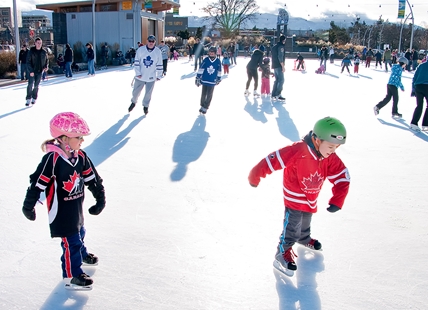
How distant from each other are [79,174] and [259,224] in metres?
1.66

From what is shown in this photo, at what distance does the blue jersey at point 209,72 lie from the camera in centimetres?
891

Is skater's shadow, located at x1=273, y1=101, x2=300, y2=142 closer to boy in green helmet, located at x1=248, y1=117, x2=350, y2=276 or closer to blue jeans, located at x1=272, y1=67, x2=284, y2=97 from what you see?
blue jeans, located at x1=272, y1=67, x2=284, y2=97

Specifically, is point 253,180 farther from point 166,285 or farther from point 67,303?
point 67,303

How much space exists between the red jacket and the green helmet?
0.15 m

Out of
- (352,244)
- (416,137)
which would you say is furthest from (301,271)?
(416,137)

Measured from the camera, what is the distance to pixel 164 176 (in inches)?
196

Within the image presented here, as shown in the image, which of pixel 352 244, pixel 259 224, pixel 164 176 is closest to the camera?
pixel 352 244

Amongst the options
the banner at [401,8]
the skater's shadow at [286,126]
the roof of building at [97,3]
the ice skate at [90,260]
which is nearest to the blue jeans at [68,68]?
the skater's shadow at [286,126]

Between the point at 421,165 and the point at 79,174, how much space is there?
15.4 ft

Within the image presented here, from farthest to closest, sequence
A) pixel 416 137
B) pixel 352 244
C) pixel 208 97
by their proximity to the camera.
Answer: pixel 208 97 → pixel 416 137 → pixel 352 244

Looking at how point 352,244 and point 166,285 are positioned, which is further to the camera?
point 352,244

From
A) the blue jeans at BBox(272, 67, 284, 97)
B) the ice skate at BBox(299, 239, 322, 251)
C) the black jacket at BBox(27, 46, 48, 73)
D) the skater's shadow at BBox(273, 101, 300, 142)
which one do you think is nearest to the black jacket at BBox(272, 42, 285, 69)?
the blue jeans at BBox(272, 67, 284, 97)

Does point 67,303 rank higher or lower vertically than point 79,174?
lower

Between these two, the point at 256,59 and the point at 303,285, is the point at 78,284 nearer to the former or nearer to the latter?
the point at 303,285
